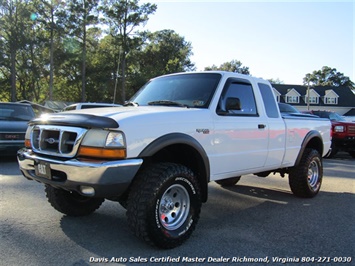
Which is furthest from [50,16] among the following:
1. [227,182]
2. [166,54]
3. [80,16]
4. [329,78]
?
[329,78]

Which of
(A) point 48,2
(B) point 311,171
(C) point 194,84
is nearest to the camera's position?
(C) point 194,84

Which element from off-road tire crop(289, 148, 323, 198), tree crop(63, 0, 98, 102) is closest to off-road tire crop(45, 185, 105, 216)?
off-road tire crop(289, 148, 323, 198)

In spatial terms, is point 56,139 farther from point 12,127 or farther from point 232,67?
point 232,67

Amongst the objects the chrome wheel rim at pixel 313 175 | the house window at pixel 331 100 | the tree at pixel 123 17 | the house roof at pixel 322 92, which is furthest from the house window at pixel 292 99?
the chrome wheel rim at pixel 313 175

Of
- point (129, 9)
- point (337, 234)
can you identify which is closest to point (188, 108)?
point (337, 234)

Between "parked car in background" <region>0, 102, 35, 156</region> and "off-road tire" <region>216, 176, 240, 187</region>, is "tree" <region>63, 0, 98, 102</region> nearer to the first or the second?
"parked car in background" <region>0, 102, 35, 156</region>

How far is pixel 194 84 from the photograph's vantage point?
4621mm

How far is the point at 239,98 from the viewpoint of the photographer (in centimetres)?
475

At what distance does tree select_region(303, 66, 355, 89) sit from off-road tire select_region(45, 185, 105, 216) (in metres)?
99.8

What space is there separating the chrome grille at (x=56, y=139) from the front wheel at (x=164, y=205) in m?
0.72

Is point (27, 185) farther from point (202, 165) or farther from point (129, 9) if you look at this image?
point (129, 9)

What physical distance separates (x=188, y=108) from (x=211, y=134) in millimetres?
417

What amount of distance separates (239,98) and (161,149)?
163cm

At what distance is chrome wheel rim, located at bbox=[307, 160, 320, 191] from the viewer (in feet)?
20.4
